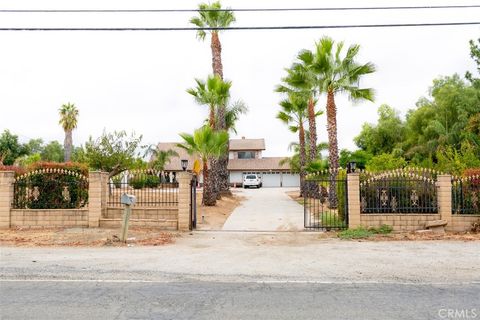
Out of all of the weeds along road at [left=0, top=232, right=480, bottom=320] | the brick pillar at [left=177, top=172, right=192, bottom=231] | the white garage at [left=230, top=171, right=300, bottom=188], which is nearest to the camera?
the weeds along road at [left=0, top=232, right=480, bottom=320]

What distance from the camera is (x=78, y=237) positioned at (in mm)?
13070

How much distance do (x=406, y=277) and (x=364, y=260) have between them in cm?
177

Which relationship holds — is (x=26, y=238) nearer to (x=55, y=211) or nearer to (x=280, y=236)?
(x=55, y=211)

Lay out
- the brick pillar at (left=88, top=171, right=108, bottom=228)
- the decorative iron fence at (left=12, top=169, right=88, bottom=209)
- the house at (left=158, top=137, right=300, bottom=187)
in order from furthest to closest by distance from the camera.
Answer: the house at (left=158, top=137, right=300, bottom=187) < the decorative iron fence at (left=12, top=169, right=88, bottom=209) < the brick pillar at (left=88, top=171, right=108, bottom=228)

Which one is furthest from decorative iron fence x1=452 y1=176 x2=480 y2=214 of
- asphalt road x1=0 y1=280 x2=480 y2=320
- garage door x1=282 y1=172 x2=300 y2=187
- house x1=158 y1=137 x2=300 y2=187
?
garage door x1=282 y1=172 x2=300 y2=187

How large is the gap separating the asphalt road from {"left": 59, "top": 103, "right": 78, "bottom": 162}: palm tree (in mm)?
45899

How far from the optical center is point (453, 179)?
1402 cm

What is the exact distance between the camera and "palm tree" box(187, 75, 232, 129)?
74.3 feet

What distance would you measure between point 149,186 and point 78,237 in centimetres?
433

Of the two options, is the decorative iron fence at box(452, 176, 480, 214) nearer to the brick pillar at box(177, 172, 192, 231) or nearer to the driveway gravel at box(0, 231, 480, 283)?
the driveway gravel at box(0, 231, 480, 283)

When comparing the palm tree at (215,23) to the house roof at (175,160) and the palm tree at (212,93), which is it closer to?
the palm tree at (212,93)

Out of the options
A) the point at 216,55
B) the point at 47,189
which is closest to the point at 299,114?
the point at 216,55

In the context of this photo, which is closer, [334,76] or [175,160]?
[334,76]

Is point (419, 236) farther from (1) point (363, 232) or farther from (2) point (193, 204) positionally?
(2) point (193, 204)
